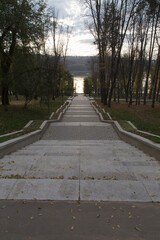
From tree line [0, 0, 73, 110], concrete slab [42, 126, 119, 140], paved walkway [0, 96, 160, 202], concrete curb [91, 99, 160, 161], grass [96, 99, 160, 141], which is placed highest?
tree line [0, 0, 73, 110]

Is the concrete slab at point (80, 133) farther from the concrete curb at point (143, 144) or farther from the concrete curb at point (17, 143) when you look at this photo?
the concrete curb at point (143, 144)

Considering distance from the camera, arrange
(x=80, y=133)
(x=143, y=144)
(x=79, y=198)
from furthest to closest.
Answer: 1. (x=80, y=133)
2. (x=143, y=144)
3. (x=79, y=198)

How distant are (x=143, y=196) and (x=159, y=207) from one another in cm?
28

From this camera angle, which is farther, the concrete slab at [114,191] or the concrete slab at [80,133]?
the concrete slab at [80,133]

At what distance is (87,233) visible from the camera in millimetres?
2186

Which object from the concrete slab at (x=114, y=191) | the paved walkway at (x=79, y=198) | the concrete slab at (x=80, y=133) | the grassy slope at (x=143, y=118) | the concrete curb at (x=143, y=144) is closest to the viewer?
the paved walkway at (x=79, y=198)

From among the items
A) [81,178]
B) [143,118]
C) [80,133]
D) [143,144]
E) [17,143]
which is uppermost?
[81,178]

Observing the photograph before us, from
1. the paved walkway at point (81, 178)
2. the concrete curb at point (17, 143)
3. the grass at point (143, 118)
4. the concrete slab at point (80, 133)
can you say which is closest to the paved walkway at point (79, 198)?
A: the paved walkway at point (81, 178)

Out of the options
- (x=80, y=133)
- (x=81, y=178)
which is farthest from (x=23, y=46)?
(x=81, y=178)

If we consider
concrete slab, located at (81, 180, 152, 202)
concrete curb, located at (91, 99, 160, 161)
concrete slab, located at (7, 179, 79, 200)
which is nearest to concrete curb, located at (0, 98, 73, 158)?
concrete slab, located at (7, 179, 79, 200)

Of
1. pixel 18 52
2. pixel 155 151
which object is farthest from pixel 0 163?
pixel 18 52

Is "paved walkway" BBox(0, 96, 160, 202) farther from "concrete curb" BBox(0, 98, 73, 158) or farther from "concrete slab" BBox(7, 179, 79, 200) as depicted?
"concrete curb" BBox(0, 98, 73, 158)

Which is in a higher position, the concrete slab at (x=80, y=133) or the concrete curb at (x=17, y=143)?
the concrete curb at (x=17, y=143)

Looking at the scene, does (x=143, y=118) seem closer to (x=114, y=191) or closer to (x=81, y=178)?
(x=81, y=178)
